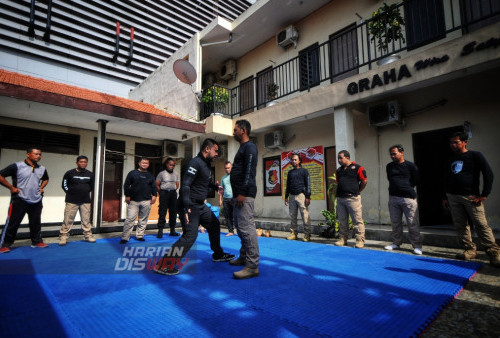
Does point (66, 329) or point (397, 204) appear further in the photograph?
point (397, 204)

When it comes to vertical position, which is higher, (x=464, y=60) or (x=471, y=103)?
(x=464, y=60)

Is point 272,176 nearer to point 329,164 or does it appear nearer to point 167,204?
point 329,164

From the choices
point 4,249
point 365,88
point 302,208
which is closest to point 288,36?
point 365,88

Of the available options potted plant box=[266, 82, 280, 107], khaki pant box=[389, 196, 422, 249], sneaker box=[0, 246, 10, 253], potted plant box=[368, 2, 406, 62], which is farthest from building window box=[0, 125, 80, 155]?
potted plant box=[368, 2, 406, 62]

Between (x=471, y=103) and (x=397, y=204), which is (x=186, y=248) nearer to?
(x=397, y=204)

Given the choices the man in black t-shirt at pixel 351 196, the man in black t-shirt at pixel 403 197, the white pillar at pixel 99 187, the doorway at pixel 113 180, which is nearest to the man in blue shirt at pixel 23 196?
the white pillar at pixel 99 187

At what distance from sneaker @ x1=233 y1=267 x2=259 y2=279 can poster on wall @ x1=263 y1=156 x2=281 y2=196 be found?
6100mm

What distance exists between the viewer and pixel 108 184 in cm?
898

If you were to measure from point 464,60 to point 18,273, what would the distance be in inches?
295

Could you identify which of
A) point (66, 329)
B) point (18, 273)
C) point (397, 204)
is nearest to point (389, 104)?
point (397, 204)

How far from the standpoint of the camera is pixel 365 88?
19.0ft

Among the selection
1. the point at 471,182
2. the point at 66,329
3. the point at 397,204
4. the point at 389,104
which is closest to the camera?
the point at 66,329

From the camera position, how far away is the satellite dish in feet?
28.7

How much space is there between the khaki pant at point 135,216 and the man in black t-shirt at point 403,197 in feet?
15.8
